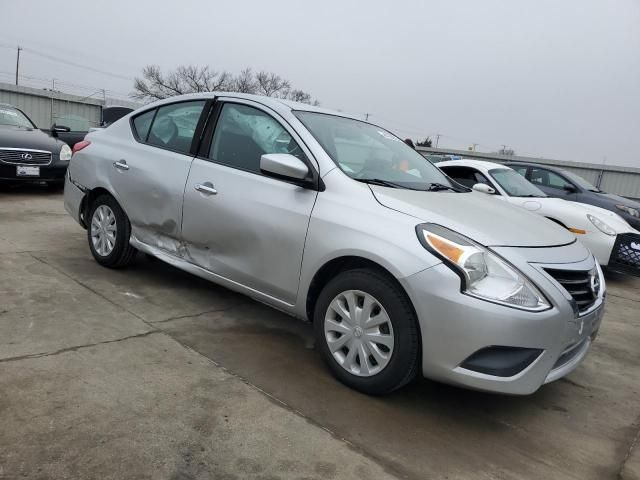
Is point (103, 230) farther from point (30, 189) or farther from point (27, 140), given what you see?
point (30, 189)

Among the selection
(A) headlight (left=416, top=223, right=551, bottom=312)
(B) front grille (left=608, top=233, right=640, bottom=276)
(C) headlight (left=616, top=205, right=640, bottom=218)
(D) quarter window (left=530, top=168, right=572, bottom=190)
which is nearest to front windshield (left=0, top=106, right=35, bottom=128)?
(A) headlight (left=416, top=223, right=551, bottom=312)

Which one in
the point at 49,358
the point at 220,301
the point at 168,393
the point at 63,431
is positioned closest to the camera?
the point at 63,431

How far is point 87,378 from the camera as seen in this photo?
8.76 feet

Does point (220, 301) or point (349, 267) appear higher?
point (349, 267)

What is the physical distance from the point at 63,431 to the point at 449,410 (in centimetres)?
194

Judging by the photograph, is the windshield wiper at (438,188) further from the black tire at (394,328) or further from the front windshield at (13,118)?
the front windshield at (13,118)

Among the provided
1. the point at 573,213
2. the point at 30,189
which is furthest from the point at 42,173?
the point at 573,213

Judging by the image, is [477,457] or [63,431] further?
[477,457]

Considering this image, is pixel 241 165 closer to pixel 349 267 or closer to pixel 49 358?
pixel 349 267

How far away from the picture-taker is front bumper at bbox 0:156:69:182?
292 inches

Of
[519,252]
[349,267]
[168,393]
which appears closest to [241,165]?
[349,267]

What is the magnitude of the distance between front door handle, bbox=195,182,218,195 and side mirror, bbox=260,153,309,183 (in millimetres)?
590

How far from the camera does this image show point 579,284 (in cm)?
274

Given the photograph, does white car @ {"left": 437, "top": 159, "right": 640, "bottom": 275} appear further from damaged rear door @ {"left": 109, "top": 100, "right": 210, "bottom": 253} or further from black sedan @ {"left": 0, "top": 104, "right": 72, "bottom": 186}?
black sedan @ {"left": 0, "top": 104, "right": 72, "bottom": 186}
